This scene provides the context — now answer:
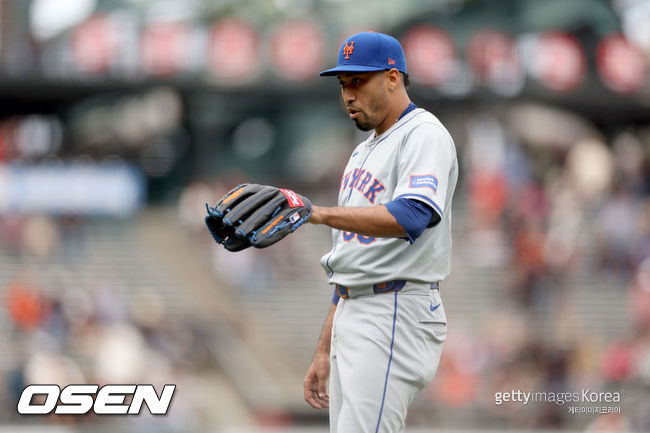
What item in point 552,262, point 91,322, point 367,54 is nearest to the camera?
point 367,54

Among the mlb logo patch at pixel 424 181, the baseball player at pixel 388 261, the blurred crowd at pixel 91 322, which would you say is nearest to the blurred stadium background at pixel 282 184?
the blurred crowd at pixel 91 322

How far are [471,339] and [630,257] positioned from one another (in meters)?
3.69

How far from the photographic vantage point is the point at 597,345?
12773 millimetres

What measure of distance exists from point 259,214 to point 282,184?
14.4 metres

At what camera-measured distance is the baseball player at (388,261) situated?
121 inches

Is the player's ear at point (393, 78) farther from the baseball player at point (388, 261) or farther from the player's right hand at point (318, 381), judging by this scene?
the player's right hand at point (318, 381)

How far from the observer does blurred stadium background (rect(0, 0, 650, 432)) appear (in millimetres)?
12031

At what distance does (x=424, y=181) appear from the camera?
3004mm

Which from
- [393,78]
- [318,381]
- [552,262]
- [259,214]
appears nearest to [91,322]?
[552,262]

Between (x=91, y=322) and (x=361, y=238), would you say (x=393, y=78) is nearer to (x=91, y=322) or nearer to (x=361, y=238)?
(x=361, y=238)

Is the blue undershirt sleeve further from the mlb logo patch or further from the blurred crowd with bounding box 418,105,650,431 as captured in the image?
the blurred crowd with bounding box 418,105,650,431

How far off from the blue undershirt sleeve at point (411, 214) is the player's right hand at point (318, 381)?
79 centimetres

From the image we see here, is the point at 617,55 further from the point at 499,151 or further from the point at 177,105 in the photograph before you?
the point at 177,105

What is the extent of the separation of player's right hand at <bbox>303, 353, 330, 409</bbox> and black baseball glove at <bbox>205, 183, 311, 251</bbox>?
80 cm
